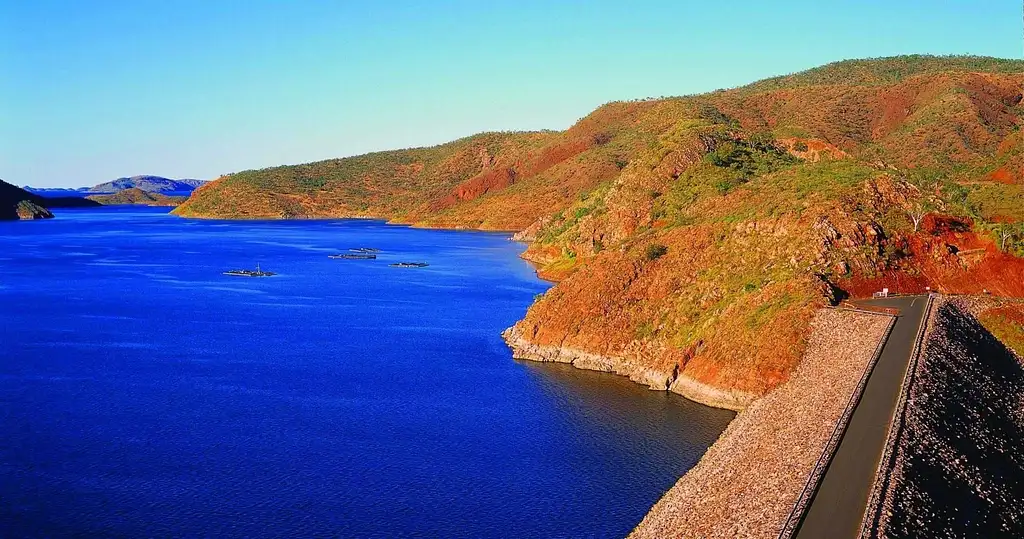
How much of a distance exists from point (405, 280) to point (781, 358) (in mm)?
65452

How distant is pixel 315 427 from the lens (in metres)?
45.8

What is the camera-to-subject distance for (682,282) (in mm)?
59781

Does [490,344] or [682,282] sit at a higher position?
[682,282]

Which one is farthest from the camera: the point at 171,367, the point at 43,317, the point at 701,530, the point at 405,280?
the point at 405,280

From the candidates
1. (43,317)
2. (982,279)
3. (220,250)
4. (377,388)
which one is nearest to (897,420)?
(982,279)

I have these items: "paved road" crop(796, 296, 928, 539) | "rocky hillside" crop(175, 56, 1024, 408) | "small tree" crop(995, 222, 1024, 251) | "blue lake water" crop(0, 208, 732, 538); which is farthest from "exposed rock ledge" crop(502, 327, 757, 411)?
"small tree" crop(995, 222, 1024, 251)

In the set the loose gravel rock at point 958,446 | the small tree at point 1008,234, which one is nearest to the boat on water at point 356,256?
the small tree at point 1008,234

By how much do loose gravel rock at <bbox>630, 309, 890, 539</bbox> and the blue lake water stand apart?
6.97ft

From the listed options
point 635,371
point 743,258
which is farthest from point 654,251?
point 635,371

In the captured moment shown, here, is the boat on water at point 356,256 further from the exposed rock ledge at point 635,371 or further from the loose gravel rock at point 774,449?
the loose gravel rock at point 774,449

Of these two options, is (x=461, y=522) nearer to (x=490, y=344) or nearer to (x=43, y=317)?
(x=490, y=344)

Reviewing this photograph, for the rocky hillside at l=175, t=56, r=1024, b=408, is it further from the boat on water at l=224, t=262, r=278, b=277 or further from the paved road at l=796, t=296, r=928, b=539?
the boat on water at l=224, t=262, r=278, b=277

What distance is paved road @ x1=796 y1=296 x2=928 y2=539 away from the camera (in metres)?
25.6

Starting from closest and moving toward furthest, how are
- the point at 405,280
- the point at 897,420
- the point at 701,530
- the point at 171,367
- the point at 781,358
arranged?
the point at 701,530 → the point at 897,420 → the point at 781,358 → the point at 171,367 → the point at 405,280
